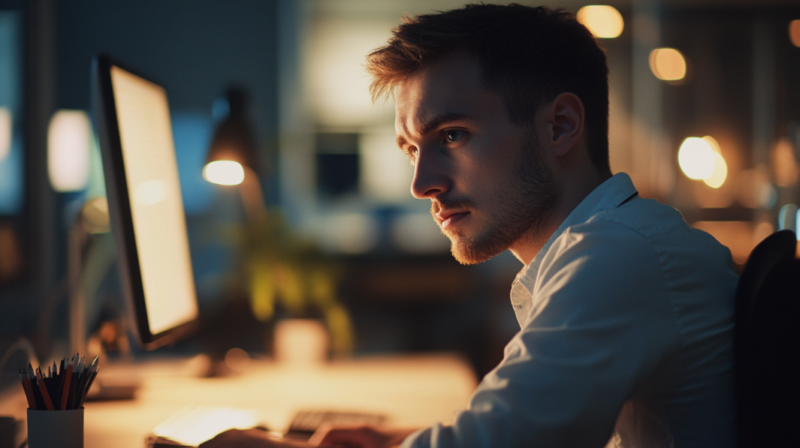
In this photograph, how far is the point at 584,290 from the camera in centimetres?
68

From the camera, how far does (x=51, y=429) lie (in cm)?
79

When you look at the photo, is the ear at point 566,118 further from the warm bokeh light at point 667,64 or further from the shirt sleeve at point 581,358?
the warm bokeh light at point 667,64

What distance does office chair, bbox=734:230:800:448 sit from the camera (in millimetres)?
694

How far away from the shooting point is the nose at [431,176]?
99 centimetres

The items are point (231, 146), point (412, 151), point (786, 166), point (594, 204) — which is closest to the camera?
point (594, 204)

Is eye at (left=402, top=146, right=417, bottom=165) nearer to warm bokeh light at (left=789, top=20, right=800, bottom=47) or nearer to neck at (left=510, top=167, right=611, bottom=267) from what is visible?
neck at (left=510, top=167, right=611, bottom=267)

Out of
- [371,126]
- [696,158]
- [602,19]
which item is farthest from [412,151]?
[696,158]

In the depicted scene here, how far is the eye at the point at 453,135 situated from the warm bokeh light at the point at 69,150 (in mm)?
3028

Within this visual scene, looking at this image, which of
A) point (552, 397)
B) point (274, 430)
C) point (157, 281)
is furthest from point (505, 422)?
point (157, 281)

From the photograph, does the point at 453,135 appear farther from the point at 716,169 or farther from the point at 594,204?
the point at 716,169

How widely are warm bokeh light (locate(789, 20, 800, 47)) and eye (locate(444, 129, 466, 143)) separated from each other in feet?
16.1

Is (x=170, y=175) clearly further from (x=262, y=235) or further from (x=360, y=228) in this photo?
(x=360, y=228)

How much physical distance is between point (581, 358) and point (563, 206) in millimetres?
386

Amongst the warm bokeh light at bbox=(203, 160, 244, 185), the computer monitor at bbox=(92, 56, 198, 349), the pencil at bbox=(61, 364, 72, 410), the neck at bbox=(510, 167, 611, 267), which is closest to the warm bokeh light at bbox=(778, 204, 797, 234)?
the neck at bbox=(510, 167, 611, 267)
